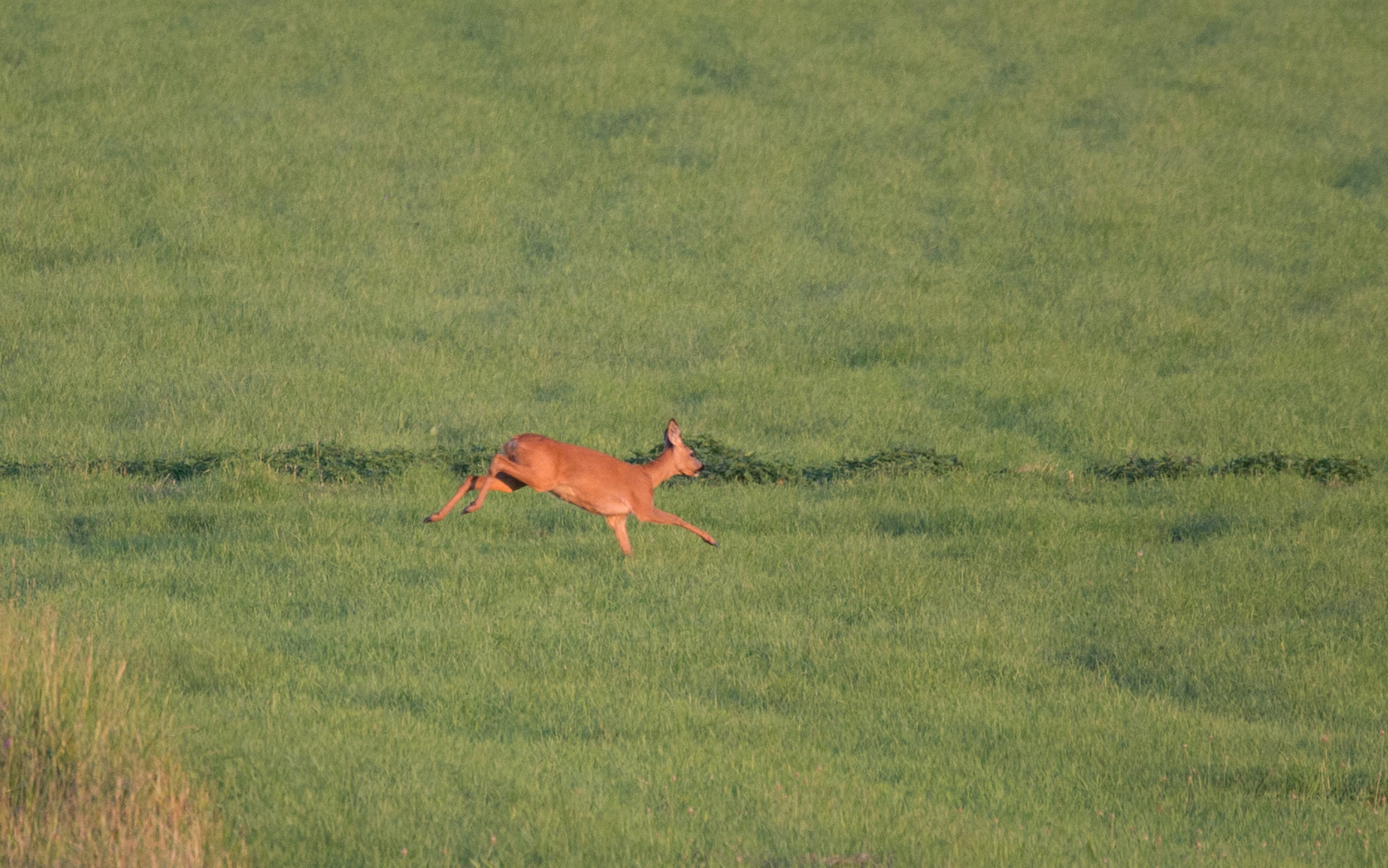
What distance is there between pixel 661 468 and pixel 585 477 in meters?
1.34

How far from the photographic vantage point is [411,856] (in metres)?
7.07

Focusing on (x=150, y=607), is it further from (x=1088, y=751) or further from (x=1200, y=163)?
(x=1200, y=163)

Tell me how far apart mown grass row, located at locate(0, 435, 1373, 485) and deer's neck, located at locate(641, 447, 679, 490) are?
3.27 m

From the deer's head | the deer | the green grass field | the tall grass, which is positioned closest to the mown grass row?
the green grass field

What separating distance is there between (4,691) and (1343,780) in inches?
275

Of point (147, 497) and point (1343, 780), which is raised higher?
point (1343, 780)

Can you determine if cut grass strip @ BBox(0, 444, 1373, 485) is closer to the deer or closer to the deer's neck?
the deer's neck

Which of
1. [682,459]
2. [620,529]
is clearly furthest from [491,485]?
[682,459]

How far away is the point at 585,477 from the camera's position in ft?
39.5

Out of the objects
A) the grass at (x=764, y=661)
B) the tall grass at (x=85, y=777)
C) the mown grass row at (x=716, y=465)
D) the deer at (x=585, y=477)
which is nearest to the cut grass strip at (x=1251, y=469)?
the mown grass row at (x=716, y=465)

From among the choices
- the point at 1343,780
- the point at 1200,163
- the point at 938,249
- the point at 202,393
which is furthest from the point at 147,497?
the point at 1200,163

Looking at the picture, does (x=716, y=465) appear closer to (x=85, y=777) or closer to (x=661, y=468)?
(x=661, y=468)

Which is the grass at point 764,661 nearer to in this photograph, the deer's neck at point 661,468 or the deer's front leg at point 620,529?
the deer's front leg at point 620,529

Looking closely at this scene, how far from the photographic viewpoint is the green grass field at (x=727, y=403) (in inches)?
335
